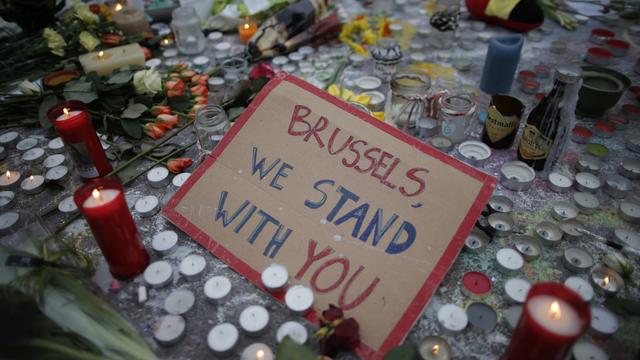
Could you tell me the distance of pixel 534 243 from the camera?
0.94 metres

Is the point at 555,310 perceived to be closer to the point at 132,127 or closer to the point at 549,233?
the point at 549,233

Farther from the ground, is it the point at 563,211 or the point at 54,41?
the point at 54,41

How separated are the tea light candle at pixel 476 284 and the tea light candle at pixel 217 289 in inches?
19.8

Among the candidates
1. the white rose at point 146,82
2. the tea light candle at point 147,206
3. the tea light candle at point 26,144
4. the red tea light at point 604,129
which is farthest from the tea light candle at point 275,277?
the red tea light at point 604,129

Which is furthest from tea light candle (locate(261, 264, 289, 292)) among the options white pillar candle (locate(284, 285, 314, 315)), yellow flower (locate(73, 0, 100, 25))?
yellow flower (locate(73, 0, 100, 25))

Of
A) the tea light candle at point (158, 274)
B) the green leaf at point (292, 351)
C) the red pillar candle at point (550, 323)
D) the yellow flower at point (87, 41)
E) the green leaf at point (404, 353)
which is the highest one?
the red pillar candle at point (550, 323)

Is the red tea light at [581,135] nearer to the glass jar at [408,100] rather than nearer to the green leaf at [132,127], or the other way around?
the glass jar at [408,100]

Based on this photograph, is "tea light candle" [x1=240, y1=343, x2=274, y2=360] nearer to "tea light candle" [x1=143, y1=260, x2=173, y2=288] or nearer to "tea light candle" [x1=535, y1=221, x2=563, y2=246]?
"tea light candle" [x1=143, y1=260, x2=173, y2=288]

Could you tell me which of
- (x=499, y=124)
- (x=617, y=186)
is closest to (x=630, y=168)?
(x=617, y=186)

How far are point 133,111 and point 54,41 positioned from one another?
1.87 ft

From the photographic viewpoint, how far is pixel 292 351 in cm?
71

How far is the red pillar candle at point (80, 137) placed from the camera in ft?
3.33

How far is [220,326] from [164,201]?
443 millimetres

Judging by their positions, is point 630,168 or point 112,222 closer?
point 112,222
